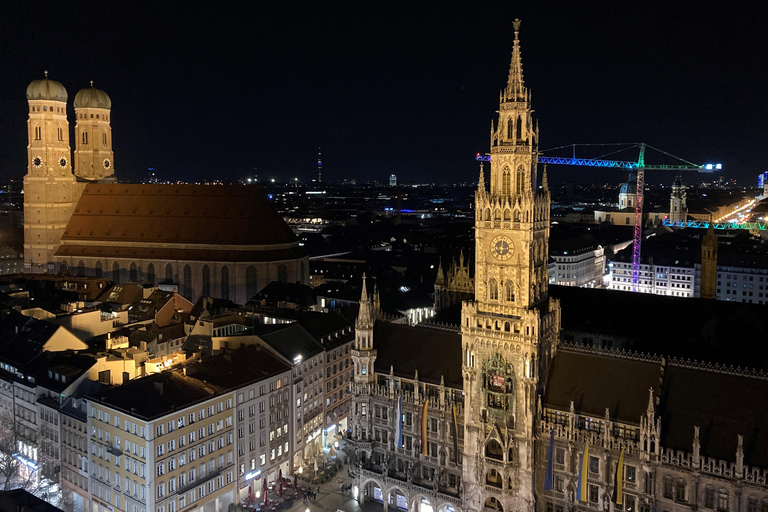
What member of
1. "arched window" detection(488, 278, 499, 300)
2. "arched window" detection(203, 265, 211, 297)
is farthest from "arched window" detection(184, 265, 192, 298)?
"arched window" detection(488, 278, 499, 300)

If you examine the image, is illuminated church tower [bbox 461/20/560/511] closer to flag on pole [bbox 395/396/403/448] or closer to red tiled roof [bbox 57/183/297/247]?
flag on pole [bbox 395/396/403/448]

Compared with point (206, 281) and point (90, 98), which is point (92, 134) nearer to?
point (90, 98)

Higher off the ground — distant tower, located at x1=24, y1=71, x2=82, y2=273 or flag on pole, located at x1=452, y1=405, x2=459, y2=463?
distant tower, located at x1=24, y1=71, x2=82, y2=273

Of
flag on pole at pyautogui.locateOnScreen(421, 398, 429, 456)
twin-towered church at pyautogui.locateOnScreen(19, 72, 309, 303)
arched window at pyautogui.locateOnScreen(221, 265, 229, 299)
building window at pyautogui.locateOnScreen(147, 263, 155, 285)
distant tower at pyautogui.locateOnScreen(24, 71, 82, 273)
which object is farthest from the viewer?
distant tower at pyautogui.locateOnScreen(24, 71, 82, 273)

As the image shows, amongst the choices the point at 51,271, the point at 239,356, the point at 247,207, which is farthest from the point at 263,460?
the point at 51,271

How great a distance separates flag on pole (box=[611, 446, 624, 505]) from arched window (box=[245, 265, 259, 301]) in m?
79.6

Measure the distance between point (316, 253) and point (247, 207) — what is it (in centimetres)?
5509

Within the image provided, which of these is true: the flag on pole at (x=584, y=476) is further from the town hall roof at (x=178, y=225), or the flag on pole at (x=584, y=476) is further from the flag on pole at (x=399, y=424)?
the town hall roof at (x=178, y=225)

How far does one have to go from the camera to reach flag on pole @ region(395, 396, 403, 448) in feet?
184

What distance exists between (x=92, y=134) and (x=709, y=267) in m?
118

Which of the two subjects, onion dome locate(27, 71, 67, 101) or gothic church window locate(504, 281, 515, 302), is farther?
onion dome locate(27, 71, 67, 101)

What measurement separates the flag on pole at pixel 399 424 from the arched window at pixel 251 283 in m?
63.5

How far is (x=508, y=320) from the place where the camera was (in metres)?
50.5

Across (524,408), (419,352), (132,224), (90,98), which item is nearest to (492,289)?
(524,408)
